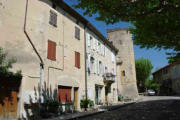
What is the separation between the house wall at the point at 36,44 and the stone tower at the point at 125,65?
1549 centimetres

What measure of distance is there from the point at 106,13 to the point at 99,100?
590 inches

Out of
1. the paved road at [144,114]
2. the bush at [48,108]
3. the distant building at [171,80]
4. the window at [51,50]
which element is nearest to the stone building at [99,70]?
the paved road at [144,114]

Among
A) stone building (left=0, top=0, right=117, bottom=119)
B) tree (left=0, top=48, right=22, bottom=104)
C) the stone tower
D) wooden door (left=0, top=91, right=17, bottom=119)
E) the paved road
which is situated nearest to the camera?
tree (left=0, top=48, right=22, bottom=104)

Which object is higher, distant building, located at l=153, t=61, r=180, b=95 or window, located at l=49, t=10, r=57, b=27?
window, located at l=49, t=10, r=57, b=27

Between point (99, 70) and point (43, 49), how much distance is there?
10.1 meters

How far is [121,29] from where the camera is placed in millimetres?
30531

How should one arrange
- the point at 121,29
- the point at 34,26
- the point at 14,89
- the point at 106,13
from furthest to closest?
1. the point at 121,29
2. the point at 34,26
3. the point at 14,89
4. the point at 106,13

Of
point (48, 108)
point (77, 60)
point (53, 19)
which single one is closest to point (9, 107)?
point (48, 108)

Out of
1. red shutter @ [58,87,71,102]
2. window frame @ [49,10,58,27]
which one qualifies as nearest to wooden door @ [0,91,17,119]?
red shutter @ [58,87,71,102]

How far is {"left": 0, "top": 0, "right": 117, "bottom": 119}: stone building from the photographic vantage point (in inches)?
376

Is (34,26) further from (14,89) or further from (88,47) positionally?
(88,47)

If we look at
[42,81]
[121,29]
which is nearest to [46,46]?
[42,81]

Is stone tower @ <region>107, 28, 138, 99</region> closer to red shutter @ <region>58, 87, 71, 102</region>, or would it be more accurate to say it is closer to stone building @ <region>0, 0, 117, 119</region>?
stone building @ <region>0, 0, 117, 119</region>

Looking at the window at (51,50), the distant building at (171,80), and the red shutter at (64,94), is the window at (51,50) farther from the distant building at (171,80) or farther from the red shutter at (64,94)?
the distant building at (171,80)
